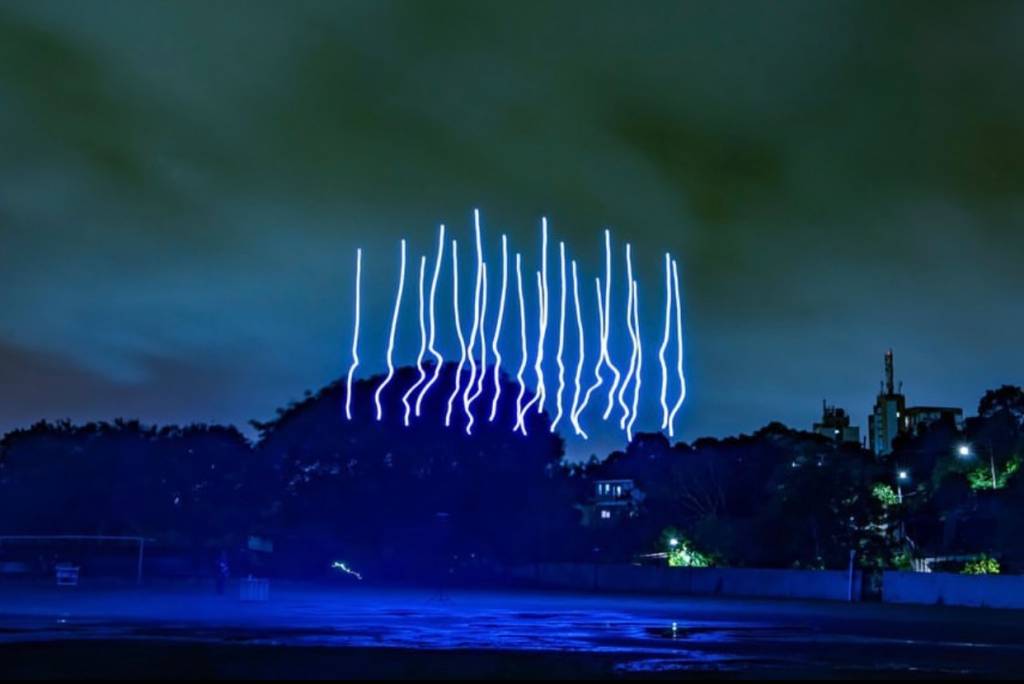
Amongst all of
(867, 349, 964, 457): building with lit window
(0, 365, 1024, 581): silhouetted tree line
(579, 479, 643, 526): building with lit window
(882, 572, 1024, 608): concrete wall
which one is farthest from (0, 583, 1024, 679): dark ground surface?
(867, 349, 964, 457): building with lit window

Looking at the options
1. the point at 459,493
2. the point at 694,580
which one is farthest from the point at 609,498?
the point at 694,580

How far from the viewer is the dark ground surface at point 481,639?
18.6m

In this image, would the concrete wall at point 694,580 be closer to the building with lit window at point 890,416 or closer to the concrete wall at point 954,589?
the concrete wall at point 954,589

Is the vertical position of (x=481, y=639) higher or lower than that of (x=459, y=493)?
lower

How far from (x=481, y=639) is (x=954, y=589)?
85.2ft

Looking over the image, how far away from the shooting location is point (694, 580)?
56031mm

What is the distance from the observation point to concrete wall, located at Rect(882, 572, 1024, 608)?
43281 mm

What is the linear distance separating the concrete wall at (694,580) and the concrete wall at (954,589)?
1511 millimetres

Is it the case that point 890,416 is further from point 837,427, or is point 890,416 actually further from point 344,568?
point 344,568

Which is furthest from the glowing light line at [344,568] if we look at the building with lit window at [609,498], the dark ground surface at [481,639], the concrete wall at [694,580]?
the building with lit window at [609,498]

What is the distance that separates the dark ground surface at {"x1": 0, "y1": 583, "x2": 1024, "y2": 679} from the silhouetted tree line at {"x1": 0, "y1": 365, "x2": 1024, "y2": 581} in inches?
601

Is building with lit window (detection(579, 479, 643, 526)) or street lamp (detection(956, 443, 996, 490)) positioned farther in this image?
building with lit window (detection(579, 479, 643, 526))

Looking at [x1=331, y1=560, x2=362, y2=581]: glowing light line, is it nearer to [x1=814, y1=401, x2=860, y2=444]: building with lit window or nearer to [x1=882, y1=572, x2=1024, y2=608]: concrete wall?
[x1=882, y1=572, x2=1024, y2=608]: concrete wall

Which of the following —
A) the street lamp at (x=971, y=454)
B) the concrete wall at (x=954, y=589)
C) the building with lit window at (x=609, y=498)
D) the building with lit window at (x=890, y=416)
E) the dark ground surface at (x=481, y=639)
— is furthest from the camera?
the building with lit window at (x=890, y=416)
